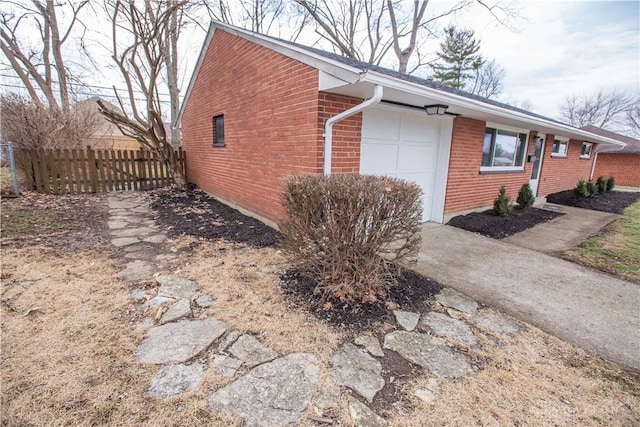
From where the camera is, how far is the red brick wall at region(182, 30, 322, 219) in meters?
4.27

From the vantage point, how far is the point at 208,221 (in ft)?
19.5

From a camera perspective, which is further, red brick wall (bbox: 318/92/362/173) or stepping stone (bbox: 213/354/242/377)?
red brick wall (bbox: 318/92/362/173)

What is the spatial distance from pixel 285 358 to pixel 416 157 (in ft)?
15.5

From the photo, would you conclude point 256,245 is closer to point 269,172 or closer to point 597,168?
point 269,172

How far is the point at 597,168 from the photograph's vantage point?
20453 mm

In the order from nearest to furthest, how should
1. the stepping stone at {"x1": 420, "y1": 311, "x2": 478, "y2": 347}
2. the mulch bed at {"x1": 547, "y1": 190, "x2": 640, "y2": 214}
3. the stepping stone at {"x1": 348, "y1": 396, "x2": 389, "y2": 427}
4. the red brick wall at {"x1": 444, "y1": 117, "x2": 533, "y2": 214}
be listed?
the stepping stone at {"x1": 348, "y1": 396, "x2": 389, "y2": 427}, the stepping stone at {"x1": 420, "y1": 311, "x2": 478, "y2": 347}, the red brick wall at {"x1": 444, "y1": 117, "x2": 533, "y2": 214}, the mulch bed at {"x1": 547, "y1": 190, "x2": 640, "y2": 214}

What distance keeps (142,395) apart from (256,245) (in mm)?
2893

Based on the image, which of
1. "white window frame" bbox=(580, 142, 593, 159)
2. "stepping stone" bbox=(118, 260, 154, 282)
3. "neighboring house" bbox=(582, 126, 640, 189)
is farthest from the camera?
"neighboring house" bbox=(582, 126, 640, 189)

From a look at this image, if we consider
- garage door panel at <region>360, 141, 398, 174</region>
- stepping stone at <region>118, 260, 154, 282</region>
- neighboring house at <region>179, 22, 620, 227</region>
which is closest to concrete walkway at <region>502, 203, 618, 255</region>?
neighboring house at <region>179, 22, 620, 227</region>

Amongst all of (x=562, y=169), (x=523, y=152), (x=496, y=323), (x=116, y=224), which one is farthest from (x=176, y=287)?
(x=562, y=169)

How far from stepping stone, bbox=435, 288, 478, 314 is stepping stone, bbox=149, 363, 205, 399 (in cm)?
236

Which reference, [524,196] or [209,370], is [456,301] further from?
[524,196]

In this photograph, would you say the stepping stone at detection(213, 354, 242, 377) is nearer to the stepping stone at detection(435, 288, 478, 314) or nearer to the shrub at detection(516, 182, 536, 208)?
the stepping stone at detection(435, 288, 478, 314)

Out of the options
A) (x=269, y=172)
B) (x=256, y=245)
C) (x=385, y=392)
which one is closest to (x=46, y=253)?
(x=256, y=245)
